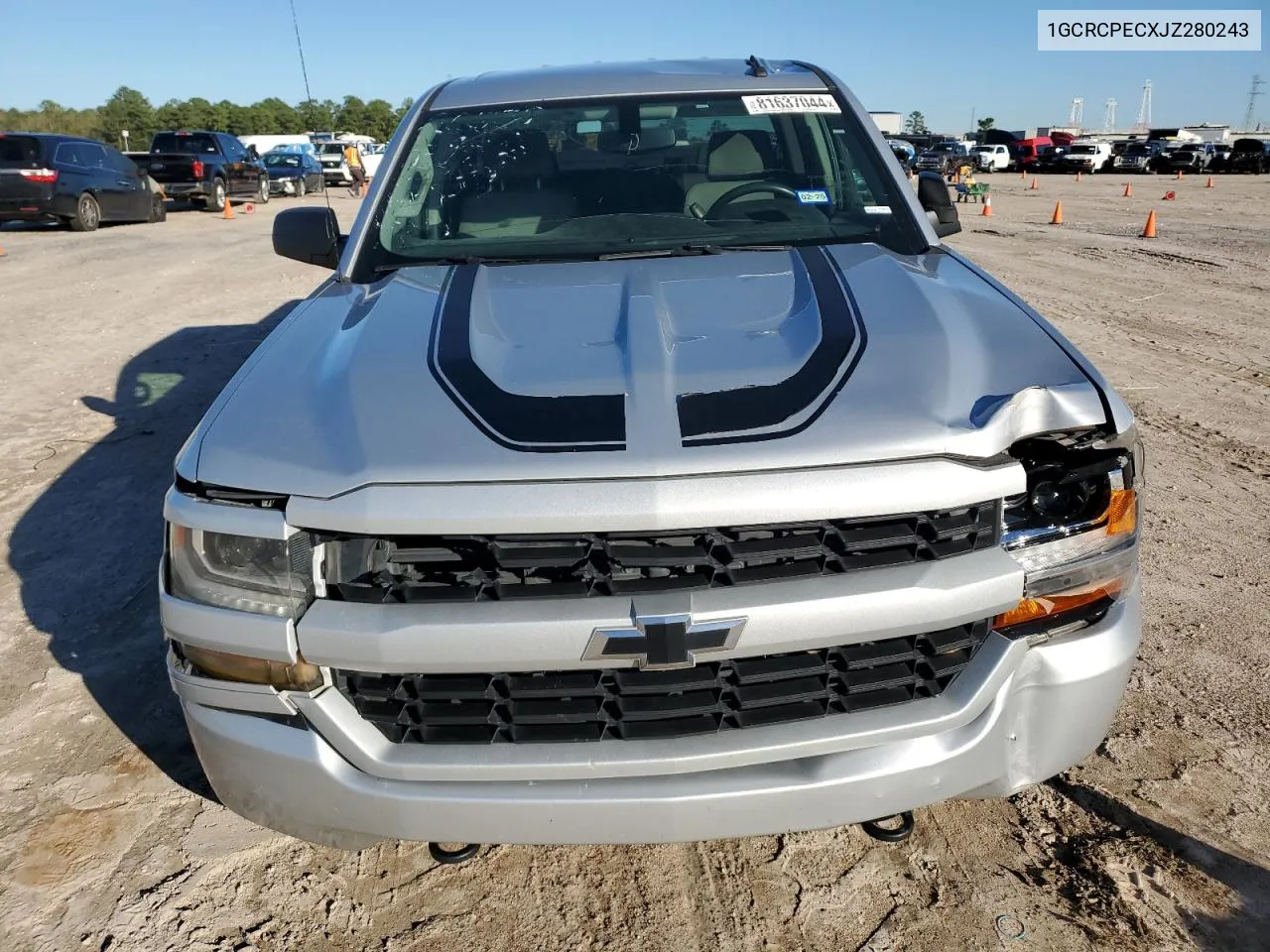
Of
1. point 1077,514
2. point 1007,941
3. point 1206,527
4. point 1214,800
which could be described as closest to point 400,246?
point 1077,514

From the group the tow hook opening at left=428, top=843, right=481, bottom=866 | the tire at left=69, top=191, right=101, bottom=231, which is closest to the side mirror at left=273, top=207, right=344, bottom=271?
the tow hook opening at left=428, top=843, right=481, bottom=866

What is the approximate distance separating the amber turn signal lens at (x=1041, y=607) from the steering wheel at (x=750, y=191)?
1715 mm

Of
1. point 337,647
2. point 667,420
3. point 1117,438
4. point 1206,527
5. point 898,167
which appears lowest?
point 1206,527

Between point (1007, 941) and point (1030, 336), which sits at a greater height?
point (1030, 336)

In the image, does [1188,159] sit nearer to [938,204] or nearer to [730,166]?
[938,204]

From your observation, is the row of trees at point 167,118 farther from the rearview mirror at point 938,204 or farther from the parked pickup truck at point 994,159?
the rearview mirror at point 938,204

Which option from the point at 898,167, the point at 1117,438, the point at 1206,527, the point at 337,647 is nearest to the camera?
the point at 337,647

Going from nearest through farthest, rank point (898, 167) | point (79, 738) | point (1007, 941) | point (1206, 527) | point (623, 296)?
point (1007, 941) < point (623, 296) < point (79, 738) < point (898, 167) < point (1206, 527)

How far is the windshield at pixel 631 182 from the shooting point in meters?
2.90

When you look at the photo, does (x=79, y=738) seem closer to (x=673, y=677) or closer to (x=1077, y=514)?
(x=673, y=677)

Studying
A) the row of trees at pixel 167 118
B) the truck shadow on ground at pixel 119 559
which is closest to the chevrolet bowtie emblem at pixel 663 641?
the truck shadow on ground at pixel 119 559

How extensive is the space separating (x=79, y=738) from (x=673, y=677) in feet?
6.66

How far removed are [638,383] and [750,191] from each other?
153 centimetres

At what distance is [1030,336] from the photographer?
2.14m
